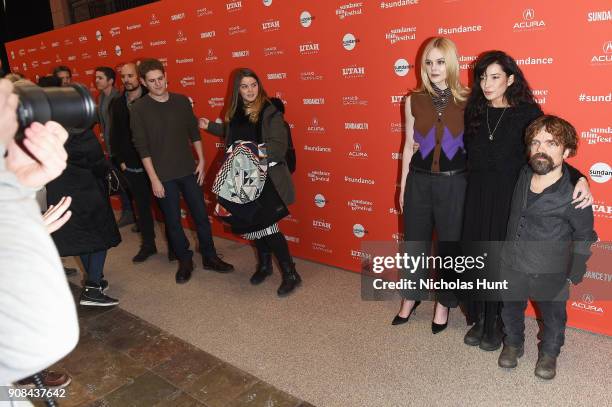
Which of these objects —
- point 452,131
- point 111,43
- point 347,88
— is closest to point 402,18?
point 347,88

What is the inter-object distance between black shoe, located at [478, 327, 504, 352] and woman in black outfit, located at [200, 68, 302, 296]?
52.7 inches

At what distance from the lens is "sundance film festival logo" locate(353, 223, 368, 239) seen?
3448mm

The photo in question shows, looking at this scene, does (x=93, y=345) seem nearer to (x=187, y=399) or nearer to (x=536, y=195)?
(x=187, y=399)

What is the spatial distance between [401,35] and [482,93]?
83 cm

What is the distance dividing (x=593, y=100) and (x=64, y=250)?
3.06m

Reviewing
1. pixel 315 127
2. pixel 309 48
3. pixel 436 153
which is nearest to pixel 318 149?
pixel 315 127

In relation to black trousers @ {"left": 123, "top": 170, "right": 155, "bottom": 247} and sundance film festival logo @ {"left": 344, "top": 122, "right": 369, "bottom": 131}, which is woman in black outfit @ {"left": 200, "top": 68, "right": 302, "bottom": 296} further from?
black trousers @ {"left": 123, "top": 170, "right": 155, "bottom": 247}

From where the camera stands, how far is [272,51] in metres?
3.56

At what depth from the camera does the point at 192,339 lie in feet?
9.24

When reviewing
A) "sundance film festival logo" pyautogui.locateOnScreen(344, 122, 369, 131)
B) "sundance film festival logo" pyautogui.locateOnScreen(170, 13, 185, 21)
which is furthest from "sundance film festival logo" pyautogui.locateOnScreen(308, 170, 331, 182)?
"sundance film festival logo" pyautogui.locateOnScreen(170, 13, 185, 21)

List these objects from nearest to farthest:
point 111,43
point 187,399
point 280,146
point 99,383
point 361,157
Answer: point 187,399
point 99,383
point 280,146
point 361,157
point 111,43

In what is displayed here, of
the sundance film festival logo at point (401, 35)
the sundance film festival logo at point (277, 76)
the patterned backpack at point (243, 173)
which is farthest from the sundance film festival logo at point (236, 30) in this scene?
the sundance film festival logo at point (401, 35)

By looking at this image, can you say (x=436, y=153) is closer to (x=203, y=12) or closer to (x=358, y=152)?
(x=358, y=152)

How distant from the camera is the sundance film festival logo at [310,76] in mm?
3340
